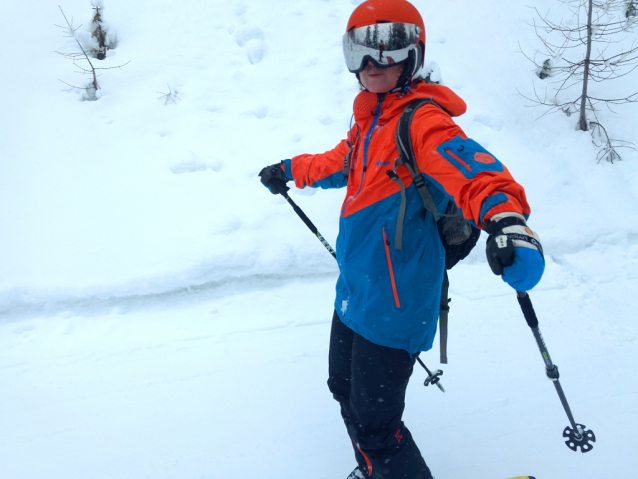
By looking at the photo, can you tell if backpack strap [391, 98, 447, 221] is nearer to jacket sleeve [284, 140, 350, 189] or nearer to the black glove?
jacket sleeve [284, 140, 350, 189]

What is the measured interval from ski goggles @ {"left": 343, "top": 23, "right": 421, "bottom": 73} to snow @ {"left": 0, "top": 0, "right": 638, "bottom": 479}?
2094 mm

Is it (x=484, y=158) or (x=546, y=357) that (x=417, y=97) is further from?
(x=546, y=357)

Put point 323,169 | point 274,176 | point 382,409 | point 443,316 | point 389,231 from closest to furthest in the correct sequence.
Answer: point 389,231 → point 382,409 → point 443,316 → point 323,169 → point 274,176

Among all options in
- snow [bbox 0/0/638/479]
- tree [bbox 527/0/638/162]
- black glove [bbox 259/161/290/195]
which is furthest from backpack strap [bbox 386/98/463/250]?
tree [bbox 527/0/638/162]

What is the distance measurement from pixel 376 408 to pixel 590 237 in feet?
12.0

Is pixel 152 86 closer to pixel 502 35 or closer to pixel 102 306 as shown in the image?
pixel 102 306

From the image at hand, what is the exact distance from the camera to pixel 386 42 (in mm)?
1627

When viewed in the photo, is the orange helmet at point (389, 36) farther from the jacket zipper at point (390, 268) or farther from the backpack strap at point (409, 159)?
the jacket zipper at point (390, 268)

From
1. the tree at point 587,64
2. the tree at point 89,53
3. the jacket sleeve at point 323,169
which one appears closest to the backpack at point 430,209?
the jacket sleeve at point 323,169

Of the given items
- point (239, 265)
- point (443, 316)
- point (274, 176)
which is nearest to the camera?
point (443, 316)

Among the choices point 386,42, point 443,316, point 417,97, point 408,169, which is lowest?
point 443,316

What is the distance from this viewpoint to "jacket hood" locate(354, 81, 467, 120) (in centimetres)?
159

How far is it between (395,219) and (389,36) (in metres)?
0.74

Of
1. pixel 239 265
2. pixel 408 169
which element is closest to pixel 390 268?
pixel 408 169
